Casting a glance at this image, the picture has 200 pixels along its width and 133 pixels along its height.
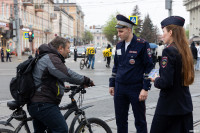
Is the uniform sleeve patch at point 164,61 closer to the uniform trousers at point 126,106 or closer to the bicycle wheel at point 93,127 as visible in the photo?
the uniform trousers at point 126,106

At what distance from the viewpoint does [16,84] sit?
3.37 metres

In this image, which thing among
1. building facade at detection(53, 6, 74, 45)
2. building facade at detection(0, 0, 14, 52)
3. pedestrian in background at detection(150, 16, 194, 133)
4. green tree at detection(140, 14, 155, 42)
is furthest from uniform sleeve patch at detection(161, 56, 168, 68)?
green tree at detection(140, 14, 155, 42)

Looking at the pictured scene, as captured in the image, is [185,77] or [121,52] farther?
[121,52]

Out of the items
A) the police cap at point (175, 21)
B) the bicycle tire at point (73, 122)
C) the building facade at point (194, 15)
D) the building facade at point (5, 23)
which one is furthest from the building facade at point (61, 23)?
the police cap at point (175, 21)

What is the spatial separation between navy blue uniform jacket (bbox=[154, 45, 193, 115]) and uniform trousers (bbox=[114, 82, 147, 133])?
94 centimetres

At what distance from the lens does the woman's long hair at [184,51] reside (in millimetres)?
2990

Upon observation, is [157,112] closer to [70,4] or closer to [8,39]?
[8,39]

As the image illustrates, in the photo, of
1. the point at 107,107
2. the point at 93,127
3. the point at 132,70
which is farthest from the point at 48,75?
the point at 107,107

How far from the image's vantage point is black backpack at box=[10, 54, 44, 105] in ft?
10.7

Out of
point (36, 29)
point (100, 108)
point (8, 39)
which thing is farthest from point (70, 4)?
point (100, 108)

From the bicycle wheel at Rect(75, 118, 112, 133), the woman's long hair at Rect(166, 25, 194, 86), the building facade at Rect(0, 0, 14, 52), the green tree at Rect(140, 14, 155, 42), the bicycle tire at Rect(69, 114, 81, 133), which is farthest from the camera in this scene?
the green tree at Rect(140, 14, 155, 42)

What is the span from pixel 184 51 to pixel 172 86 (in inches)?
14.6

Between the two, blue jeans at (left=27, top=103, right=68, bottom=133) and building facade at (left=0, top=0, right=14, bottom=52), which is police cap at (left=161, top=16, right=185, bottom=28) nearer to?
blue jeans at (left=27, top=103, right=68, bottom=133)

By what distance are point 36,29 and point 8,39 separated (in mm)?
18940
